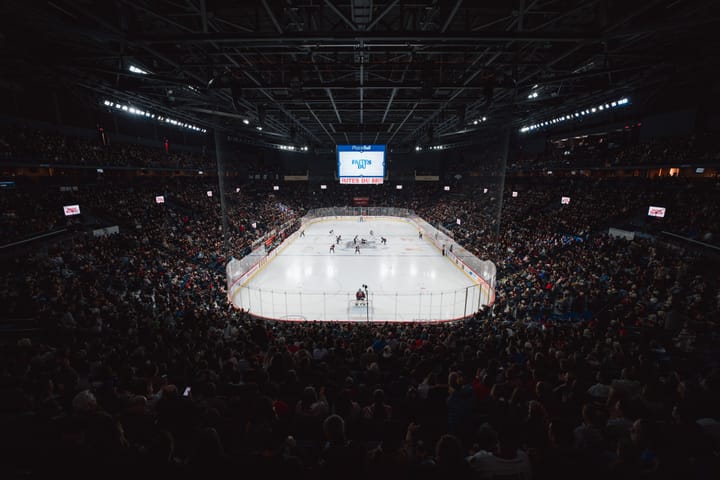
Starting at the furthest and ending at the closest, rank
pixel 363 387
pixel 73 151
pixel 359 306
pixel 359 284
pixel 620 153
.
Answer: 1. pixel 620 153
2. pixel 73 151
3. pixel 359 284
4. pixel 359 306
5. pixel 363 387

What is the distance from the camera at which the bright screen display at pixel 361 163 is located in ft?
94.6

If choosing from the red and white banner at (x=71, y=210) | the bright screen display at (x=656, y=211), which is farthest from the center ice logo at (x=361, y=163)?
the red and white banner at (x=71, y=210)

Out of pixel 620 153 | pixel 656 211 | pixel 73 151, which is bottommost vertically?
pixel 656 211

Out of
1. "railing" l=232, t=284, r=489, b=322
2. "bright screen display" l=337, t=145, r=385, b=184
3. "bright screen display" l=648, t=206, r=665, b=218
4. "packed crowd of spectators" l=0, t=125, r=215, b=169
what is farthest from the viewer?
"bright screen display" l=337, t=145, r=385, b=184

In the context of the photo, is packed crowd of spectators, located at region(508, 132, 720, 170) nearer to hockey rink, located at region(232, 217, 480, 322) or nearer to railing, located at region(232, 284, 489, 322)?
hockey rink, located at region(232, 217, 480, 322)

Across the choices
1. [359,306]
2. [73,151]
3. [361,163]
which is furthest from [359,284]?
[73,151]

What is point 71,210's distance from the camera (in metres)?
20.1

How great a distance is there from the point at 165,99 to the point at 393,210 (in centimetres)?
3792

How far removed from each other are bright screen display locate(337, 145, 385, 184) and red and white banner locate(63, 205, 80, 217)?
19.0 m

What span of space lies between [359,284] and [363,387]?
1642cm

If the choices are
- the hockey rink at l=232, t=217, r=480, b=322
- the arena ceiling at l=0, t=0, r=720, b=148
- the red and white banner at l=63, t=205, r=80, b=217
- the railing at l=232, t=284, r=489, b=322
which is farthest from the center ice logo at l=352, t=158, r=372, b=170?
the red and white banner at l=63, t=205, r=80, b=217

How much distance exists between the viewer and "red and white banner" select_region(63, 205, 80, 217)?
19.8 meters

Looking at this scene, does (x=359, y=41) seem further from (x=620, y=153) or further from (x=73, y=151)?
(x=620, y=153)

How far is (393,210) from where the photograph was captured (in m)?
49.8
